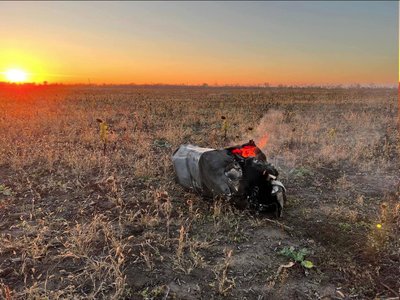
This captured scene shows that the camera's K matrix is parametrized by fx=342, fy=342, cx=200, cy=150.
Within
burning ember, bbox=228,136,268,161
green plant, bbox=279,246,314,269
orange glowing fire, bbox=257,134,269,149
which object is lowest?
green plant, bbox=279,246,314,269

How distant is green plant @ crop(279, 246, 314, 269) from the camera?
396 cm

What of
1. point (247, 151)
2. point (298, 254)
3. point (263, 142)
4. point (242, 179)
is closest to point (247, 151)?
point (247, 151)

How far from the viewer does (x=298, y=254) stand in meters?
4.14

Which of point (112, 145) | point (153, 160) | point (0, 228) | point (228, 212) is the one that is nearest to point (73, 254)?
point (0, 228)

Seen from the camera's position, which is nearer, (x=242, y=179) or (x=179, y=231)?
(x=179, y=231)

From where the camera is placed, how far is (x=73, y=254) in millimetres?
3928

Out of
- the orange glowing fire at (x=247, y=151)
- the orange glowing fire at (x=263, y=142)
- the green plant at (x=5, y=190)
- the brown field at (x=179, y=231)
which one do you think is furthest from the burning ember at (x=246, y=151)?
the orange glowing fire at (x=263, y=142)

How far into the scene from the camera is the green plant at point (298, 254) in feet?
13.0

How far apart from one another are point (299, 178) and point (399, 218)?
2.19 m

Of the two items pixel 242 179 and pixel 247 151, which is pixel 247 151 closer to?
pixel 247 151

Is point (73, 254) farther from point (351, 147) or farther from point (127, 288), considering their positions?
point (351, 147)

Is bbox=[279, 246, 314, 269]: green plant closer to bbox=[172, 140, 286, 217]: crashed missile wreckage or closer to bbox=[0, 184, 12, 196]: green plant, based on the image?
bbox=[172, 140, 286, 217]: crashed missile wreckage

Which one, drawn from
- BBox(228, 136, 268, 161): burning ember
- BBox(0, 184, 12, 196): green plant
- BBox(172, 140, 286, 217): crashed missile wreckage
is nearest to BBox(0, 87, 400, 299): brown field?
BBox(0, 184, 12, 196): green plant

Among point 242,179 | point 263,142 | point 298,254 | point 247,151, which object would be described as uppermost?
point 247,151
